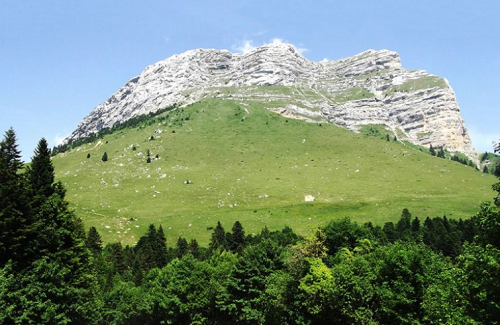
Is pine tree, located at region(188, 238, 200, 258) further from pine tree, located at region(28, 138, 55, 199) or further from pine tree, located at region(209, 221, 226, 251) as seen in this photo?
pine tree, located at region(28, 138, 55, 199)

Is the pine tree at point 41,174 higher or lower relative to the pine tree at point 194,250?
higher

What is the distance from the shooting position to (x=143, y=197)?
525 feet

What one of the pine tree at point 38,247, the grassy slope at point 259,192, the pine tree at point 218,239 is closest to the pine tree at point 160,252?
the pine tree at point 218,239

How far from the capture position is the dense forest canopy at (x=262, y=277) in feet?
76.6

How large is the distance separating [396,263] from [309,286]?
1092 cm

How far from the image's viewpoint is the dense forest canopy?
23.3m

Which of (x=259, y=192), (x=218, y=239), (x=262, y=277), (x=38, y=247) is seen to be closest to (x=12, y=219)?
(x=38, y=247)

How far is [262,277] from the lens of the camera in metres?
56.2

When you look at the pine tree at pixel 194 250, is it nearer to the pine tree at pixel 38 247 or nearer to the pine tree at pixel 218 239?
the pine tree at pixel 218 239

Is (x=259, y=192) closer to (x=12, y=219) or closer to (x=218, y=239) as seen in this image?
(x=218, y=239)

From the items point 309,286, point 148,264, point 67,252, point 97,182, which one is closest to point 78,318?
point 67,252

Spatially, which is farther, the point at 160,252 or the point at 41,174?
the point at 160,252

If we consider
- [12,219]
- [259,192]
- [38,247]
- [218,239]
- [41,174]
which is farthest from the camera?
[259,192]

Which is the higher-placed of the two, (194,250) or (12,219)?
(12,219)
